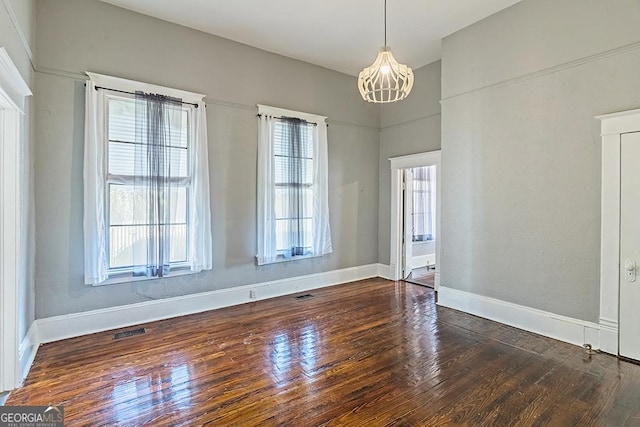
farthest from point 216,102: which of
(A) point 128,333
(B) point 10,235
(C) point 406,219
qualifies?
(C) point 406,219

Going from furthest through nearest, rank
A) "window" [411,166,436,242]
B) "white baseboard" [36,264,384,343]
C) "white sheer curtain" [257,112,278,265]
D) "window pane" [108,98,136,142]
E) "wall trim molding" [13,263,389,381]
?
"window" [411,166,436,242]
"white sheer curtain" [257,112,278,265]
"window pane" [108,98,136,142]
"white baseboard" [36,264,384,343]
"wall trim molding" [13,263,389,381]

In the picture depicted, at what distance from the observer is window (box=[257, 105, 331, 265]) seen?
4.62m

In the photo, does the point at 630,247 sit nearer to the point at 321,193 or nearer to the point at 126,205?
the point at 321,193

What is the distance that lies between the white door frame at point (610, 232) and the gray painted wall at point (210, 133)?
3.46m

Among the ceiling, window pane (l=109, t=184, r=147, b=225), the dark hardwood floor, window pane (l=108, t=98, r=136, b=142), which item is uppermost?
the ceiling

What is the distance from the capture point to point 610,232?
302 cm

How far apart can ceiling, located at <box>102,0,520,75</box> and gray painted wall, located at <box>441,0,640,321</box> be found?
0.40 m

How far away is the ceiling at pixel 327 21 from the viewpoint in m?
3.65

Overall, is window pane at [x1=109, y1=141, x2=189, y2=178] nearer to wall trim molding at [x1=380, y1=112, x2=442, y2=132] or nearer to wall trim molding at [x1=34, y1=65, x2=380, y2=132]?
wall trim molding at [x1=34, y1=65, x2=380, y2=132]

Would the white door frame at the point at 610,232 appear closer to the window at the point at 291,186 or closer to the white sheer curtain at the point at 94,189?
the window at the point at 291,186

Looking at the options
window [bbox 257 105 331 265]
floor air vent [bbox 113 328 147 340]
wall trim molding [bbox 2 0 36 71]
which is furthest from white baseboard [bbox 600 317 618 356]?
wall trim molding [bbox 2 0 36 71]

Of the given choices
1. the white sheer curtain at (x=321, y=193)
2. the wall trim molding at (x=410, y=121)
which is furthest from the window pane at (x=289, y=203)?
the wall trim molding at (x=410, y=121)

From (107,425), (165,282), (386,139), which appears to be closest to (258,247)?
(165,282)

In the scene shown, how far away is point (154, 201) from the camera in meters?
3.74
